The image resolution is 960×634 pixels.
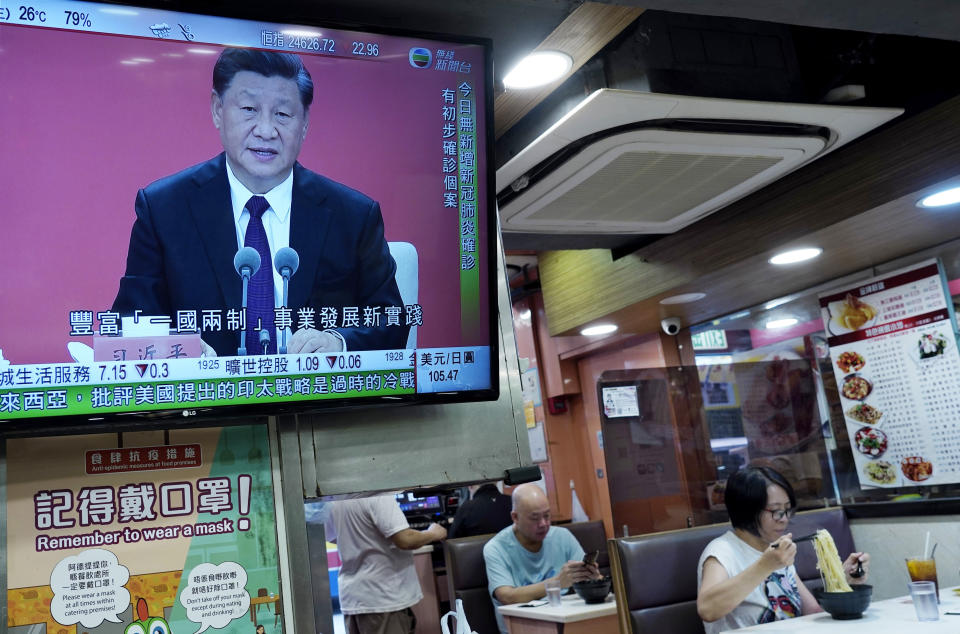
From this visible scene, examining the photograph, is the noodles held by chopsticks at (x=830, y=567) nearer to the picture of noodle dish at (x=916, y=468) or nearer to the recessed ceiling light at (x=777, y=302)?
the picture of noodle dish at (x=916, y=468)

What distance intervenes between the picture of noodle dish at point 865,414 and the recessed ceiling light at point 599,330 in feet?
5.65

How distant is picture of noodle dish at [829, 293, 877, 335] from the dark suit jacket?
3793 mm

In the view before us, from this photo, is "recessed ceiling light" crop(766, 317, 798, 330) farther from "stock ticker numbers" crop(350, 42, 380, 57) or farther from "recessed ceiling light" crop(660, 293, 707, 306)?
"stock ticker numbers" crop(350, 42, 380, 57)

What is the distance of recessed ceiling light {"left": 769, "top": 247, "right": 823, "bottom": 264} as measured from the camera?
4234mm

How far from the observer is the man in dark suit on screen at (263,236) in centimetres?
162

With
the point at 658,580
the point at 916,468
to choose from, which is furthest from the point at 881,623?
the point at 916,468

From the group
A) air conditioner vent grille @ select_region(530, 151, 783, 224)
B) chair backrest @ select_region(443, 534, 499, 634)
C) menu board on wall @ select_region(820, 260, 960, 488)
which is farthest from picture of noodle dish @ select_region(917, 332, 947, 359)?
chair backrest @ select_region(443, 534, 499, 634)

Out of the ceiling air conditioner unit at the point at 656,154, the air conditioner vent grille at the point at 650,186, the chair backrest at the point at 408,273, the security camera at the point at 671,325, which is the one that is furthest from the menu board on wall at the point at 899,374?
the chair backrest at the point at 408,273

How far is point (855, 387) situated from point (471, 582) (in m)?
2.54

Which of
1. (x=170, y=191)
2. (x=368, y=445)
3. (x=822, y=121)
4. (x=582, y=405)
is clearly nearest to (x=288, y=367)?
(x=368, y=445)

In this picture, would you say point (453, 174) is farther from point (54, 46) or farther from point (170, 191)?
point (54, 46)

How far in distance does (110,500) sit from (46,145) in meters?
0.72

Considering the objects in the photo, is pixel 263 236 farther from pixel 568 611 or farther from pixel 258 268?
pixel 568 611

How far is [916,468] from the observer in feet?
14.4
